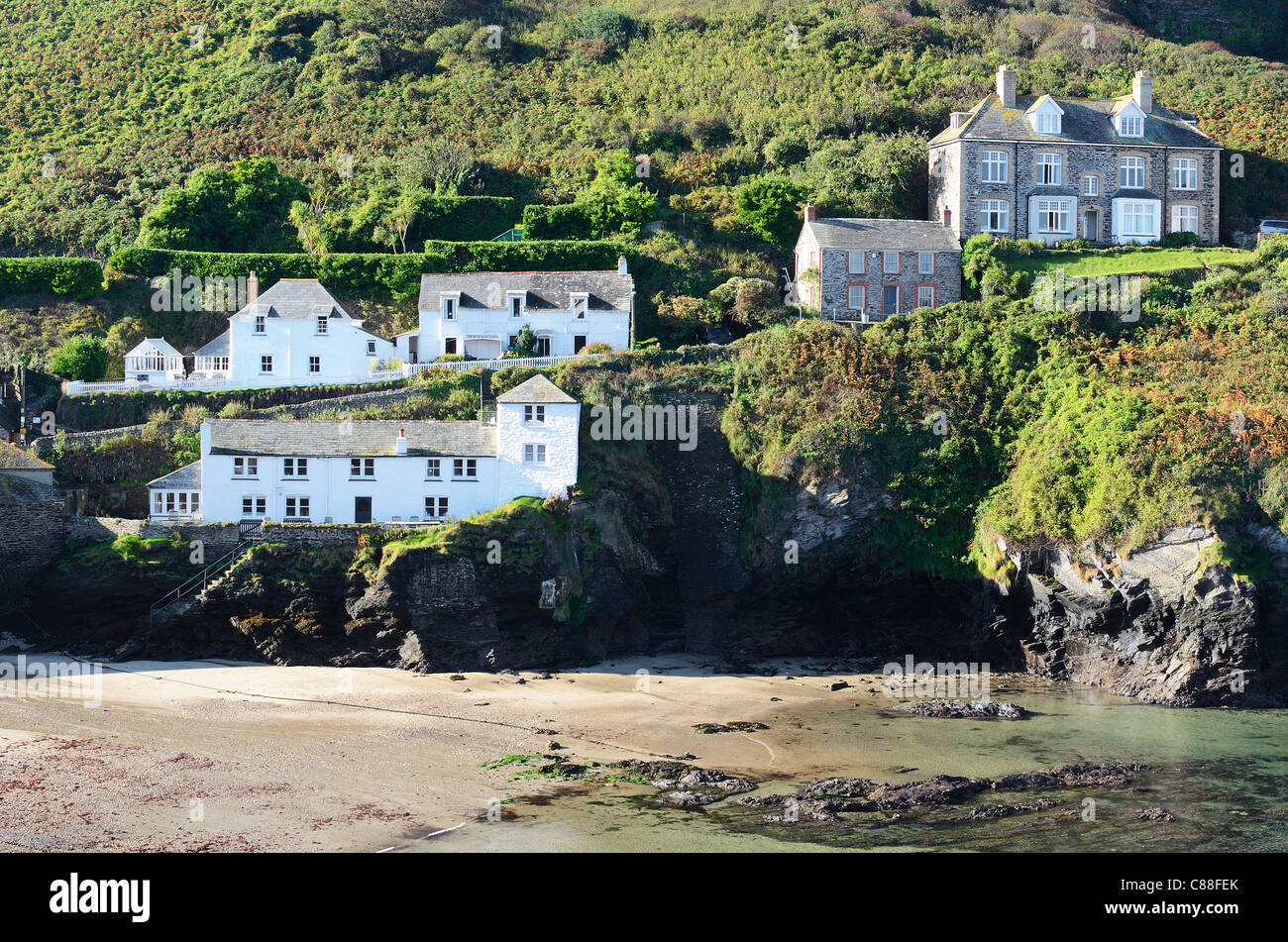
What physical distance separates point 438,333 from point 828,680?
2004 centimetres

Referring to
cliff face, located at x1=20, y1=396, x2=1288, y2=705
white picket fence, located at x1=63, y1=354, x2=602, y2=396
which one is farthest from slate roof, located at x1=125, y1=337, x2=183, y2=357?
cliff face, located at x1=20, y1=396, x2=1288, y2=705

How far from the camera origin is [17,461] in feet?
138

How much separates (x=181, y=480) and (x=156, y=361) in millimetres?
8337

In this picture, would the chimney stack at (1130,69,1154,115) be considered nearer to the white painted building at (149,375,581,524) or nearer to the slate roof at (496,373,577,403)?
the slate roof at (496,373,577,403)

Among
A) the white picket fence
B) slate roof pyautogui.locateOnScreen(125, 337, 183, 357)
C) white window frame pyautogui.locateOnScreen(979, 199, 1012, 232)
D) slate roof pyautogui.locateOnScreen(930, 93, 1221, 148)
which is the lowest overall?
the white picket fence

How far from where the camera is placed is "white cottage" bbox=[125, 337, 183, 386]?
48.9 metres

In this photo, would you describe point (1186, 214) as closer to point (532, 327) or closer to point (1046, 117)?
point (1046, 117)

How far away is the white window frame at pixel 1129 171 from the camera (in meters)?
55.7

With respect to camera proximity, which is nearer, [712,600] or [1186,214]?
[712,600]

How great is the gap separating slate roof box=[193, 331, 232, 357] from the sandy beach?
14191 millimetres

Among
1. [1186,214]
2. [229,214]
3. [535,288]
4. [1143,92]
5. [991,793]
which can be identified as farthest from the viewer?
[1143,92]

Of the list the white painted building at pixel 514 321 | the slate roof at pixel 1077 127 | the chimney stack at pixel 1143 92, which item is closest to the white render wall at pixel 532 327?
the white painted building at pixel 514 321

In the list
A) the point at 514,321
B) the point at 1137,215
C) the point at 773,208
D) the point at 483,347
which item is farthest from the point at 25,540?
the point at 1137,215

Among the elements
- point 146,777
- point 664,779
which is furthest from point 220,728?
point 664,779
